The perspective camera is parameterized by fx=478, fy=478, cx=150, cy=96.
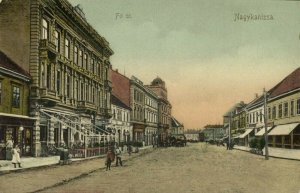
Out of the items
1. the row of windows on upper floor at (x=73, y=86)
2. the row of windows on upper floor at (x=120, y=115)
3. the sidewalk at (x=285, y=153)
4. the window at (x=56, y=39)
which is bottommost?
the sidewalk at (x=285, y=153)

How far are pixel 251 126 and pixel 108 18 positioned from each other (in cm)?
2087

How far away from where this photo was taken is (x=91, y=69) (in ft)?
42.5

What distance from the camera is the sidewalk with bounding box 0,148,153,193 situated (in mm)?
8773

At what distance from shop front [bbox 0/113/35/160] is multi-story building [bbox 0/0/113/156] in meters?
0.16

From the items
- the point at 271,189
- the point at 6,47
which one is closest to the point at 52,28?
the point at 6,47

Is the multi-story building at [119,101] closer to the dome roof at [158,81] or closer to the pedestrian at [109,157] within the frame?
the dome roof at [158,81]

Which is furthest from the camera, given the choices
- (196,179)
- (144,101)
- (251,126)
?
(251,126)

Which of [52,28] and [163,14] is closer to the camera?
[163,14]

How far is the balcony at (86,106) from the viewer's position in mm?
11968

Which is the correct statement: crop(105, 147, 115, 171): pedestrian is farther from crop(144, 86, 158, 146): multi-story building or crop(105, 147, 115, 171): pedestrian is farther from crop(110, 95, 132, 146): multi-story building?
A: crop(144, 86, 158, 146): multi-story building

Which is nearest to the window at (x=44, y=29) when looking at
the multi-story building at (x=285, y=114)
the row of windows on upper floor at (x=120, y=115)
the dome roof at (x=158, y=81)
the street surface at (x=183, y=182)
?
the dome roof at (x=158, y=81)

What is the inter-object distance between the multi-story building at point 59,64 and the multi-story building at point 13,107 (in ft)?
0.50

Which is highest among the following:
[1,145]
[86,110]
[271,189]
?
[86,110]

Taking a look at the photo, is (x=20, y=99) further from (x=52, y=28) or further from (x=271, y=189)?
(x=271, y=189)
